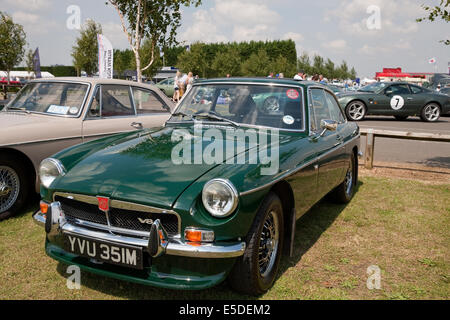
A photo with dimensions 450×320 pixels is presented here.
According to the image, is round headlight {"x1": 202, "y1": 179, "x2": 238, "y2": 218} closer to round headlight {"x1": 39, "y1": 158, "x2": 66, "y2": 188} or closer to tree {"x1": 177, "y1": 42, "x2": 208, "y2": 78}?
round headlight {"x1": 39, "y1": 158, "x2": 66, "y2": 188}

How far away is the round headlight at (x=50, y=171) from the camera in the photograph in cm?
317

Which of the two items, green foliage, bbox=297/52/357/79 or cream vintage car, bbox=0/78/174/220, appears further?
green foliage, bbox=297/52/357/79

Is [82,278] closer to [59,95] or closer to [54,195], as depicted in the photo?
[54,195]

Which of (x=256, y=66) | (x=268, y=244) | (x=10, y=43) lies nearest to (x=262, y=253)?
(x=268, y=244)

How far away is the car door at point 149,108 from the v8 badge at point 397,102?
1147 centimetres

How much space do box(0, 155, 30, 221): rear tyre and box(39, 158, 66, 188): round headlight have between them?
1436mm

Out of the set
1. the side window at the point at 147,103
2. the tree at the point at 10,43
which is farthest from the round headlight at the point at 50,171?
the tree at the point at 10,43

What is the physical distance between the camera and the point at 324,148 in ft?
13.5

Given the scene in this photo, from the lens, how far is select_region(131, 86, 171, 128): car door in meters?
5.85

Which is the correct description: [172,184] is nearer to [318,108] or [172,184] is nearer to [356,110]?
[318,108]

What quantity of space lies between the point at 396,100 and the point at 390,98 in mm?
264

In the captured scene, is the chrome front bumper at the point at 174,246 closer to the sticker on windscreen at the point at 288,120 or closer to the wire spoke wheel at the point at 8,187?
the sticker on windscreen at the point at 288,120

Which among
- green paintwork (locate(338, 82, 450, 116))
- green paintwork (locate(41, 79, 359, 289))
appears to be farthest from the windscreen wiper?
green paintwork (locate(338, 82, 450, 116))

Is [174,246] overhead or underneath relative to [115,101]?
underneath
